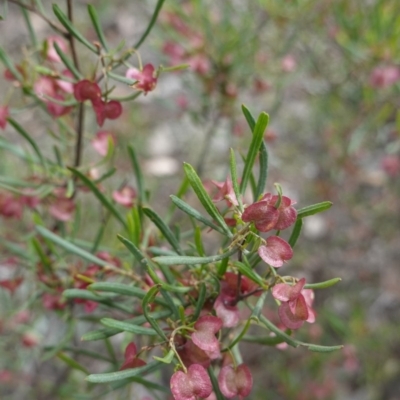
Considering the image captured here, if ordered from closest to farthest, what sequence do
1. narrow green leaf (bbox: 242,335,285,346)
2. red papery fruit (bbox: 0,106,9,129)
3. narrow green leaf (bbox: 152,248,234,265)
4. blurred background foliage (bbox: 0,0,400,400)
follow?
1. narrow green leaf (bbox: 152,248,234,265)
2. narrow green leaf (bbox: 242,335,285,346)
3. red papery fruit (bbox: 0,106,9,129)
4. blurred background foliage (bbox: 0,0,400,400)

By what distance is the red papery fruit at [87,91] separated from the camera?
50cm

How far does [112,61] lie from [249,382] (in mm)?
310

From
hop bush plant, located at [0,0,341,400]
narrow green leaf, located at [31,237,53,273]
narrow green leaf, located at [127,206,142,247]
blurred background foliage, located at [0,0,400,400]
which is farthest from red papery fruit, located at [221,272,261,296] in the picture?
blurred background foliage, located at [0,0,400,400]

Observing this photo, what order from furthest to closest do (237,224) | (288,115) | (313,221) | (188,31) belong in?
(288,115) → (313,221) → (188,31) → (237,224)

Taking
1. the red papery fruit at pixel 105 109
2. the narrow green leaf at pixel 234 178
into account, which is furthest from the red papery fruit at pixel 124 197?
the narrow green leaf at pixel 234 178

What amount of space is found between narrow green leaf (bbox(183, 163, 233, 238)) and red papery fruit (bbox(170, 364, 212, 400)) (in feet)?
0.35

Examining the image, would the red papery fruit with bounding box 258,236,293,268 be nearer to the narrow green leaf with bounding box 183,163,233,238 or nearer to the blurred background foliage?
the narrow green leaf with bounding box 183,163,233,238

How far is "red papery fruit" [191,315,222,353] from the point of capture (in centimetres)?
A: 41

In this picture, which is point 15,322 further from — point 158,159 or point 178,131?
point 178,131

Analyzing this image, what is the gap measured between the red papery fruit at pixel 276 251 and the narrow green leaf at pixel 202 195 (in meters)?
0.03

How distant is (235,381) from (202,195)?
0.17 metres

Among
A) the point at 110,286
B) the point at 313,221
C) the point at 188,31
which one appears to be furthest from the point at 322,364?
the point at 110,286

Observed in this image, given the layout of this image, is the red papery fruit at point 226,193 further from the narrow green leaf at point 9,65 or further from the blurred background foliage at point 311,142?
the blurred background foliage at point 311,142

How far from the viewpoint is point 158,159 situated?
1.77m
